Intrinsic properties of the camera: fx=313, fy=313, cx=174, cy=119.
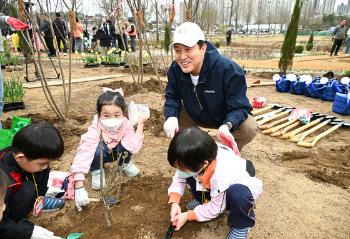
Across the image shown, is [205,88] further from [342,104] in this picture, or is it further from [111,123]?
[342,104]

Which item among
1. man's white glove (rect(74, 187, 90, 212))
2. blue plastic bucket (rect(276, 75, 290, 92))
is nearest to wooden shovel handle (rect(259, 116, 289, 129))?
blue plastic bucket (rect(276, 75, 290, 92))

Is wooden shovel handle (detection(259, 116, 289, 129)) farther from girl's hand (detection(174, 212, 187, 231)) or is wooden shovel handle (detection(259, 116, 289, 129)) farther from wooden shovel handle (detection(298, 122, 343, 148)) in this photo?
girl's hand (detection(174, 212, 187, 231))

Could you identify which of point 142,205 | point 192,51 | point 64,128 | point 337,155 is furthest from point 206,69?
point 64,128

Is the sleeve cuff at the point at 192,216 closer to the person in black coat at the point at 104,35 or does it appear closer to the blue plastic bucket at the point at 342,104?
the blue plastic bucket at the point at 342,104

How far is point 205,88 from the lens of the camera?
2.44 m

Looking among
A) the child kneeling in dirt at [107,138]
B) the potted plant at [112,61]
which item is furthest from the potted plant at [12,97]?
the potted plant at [112,61]

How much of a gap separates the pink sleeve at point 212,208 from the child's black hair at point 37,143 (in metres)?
0.88

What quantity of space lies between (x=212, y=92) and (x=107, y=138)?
91 centimetres

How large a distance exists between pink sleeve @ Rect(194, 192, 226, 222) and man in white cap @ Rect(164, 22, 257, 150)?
0.39 metres

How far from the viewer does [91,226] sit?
6.36 ft

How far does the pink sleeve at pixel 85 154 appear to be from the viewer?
2162 mm

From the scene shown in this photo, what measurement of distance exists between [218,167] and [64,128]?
7.74 ft

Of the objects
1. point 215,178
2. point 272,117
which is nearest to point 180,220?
point 215,178

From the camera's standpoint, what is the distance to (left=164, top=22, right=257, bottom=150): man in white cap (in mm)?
2205
